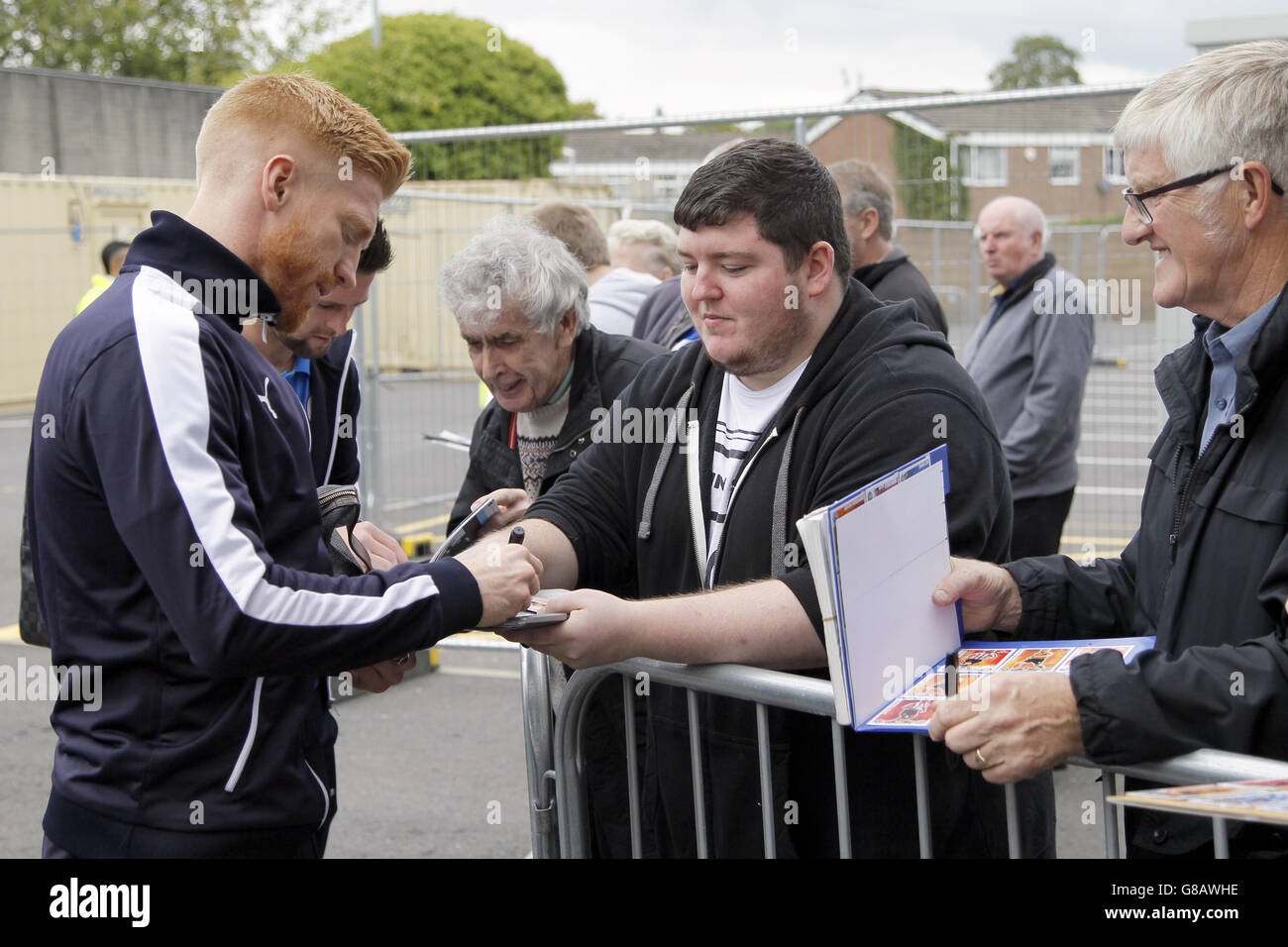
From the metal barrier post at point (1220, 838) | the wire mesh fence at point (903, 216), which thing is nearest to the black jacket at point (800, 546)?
the metal barrier post at point (1220, 838)

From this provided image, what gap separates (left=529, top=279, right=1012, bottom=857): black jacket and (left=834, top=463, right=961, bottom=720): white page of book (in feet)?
0.69

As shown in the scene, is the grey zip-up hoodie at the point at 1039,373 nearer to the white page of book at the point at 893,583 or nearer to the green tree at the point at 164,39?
the white page of book at the point at 893,583

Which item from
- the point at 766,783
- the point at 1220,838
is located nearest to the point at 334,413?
the point at 766,783

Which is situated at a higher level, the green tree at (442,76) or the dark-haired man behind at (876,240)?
the green tree at (442,76)

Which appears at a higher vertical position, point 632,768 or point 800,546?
point 800,546

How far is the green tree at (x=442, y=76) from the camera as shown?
2834 cm

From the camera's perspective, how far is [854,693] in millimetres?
1867

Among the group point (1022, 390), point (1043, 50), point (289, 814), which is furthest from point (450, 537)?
point (1043, 50)

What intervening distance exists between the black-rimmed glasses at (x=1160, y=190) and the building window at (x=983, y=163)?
4.51 metres

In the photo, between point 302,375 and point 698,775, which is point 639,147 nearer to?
point 302,375

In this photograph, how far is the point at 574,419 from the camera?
341 centimetres

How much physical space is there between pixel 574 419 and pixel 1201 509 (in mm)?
1817

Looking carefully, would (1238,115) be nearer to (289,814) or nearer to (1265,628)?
(1265,628)

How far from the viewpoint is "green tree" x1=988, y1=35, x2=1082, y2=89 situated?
2810 inches
